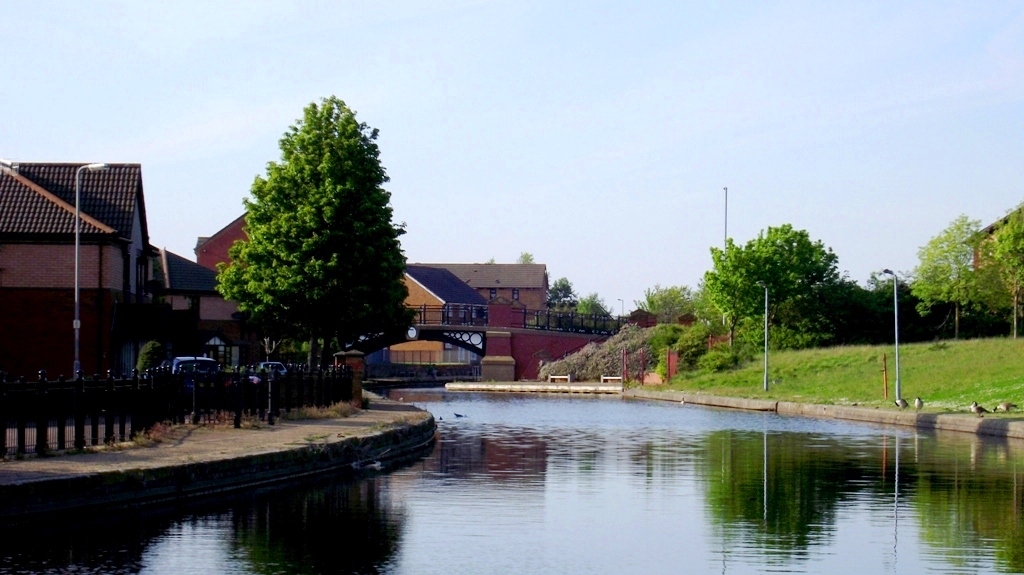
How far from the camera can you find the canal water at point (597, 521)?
12398mm

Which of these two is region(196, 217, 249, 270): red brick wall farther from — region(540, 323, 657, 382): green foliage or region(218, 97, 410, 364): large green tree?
region(218, 97, 410, 364): large green tree

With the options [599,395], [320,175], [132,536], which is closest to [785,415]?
[320,175]

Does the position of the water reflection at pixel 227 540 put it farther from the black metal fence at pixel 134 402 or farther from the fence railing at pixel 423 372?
the fence railing at pixel 423 372

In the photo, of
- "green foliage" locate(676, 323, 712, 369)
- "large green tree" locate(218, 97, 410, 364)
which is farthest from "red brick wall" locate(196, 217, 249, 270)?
"large green tree" locate(218, 97, 410, 364)

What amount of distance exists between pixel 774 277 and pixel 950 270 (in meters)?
10.2

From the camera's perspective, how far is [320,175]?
4472 centimetres

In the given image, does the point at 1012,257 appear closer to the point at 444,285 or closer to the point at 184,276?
the point at 184,276

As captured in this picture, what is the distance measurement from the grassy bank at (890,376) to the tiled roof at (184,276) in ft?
89.3

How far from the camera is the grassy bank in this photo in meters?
46.2

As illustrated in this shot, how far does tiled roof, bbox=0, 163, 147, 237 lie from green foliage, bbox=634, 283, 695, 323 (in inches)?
3180

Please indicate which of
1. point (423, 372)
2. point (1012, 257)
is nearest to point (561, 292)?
point (423, 372)

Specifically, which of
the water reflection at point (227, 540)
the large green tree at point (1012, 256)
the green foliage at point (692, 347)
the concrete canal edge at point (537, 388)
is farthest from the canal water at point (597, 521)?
the green foliage at point (692, 347)

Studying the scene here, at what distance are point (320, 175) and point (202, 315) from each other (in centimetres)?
2921

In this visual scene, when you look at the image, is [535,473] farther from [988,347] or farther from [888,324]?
[888,324]
